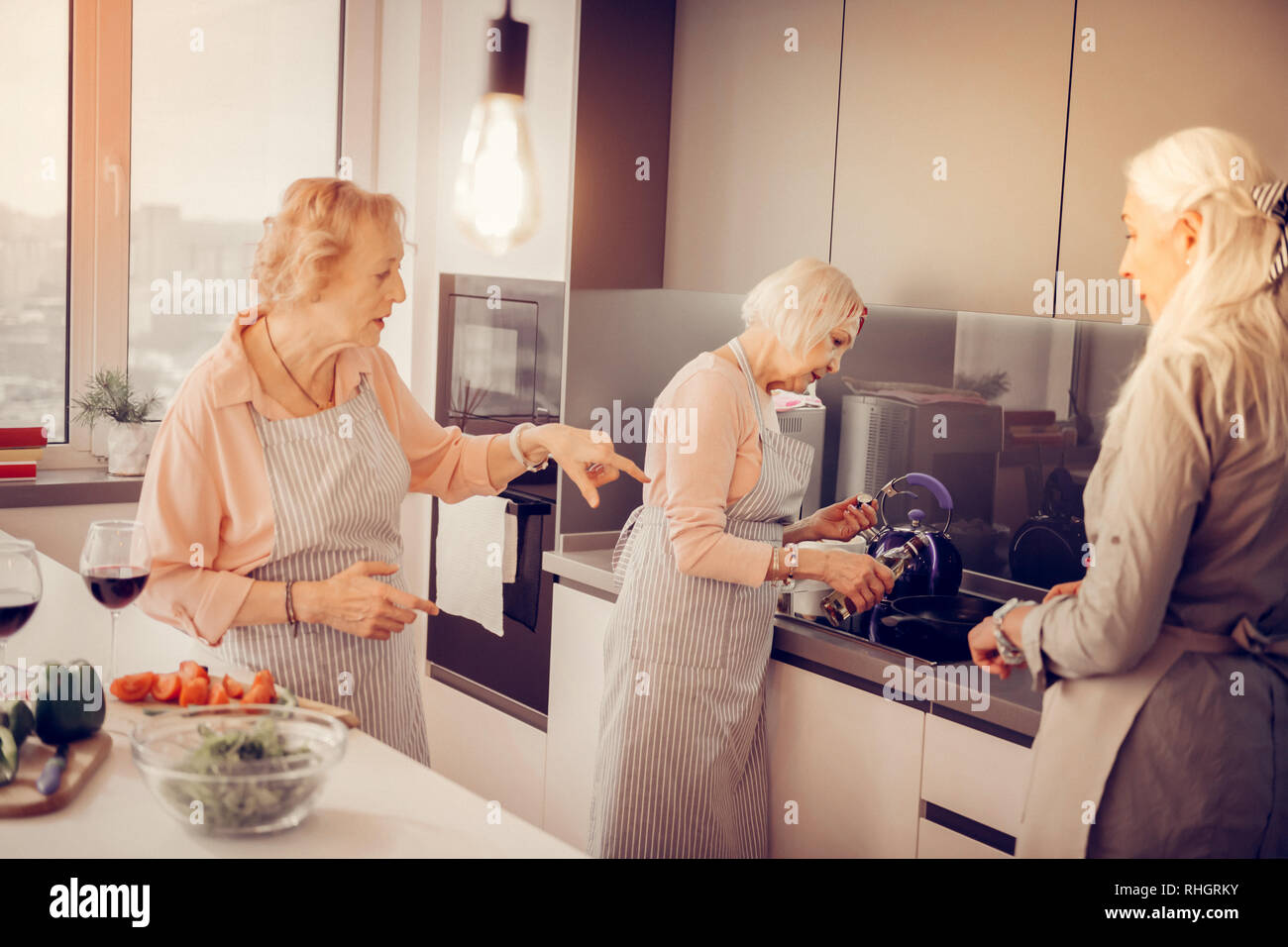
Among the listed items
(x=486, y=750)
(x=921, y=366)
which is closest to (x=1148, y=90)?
(x=921, y=366)

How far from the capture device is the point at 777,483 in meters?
2.12

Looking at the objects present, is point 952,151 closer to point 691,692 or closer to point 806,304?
point 806,304

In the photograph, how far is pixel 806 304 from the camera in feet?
6.70

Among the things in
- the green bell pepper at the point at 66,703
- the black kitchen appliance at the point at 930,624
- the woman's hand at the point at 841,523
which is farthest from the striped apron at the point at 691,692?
the green bell pepper at the point at 66,703

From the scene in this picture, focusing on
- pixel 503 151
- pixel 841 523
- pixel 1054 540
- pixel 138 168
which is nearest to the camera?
pixel 841 523

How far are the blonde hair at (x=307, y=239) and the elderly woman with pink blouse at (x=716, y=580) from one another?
1.97 feet

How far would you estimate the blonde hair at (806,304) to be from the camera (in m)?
2.04

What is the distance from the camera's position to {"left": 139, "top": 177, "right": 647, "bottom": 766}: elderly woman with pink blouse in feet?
5.37

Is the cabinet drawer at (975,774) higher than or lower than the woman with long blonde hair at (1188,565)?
lower

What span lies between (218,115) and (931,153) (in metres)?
2.09

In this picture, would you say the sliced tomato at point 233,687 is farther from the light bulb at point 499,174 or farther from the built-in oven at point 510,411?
the light bulb at point 499,174

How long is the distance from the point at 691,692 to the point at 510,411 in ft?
3.67
